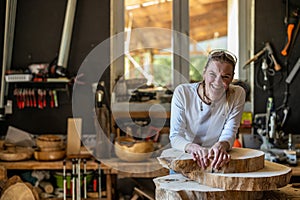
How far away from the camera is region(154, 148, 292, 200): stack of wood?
5.82 feet

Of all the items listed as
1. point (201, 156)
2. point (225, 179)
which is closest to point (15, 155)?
point (201, 156)

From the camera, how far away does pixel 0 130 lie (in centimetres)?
370

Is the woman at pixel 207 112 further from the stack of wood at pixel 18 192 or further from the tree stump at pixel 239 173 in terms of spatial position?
the stack of wood at pixel 18 192

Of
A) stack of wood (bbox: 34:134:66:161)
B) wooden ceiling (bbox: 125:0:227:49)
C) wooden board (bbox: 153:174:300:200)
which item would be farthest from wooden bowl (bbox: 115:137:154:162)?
wooden board (bbox: 153:174:300:200)

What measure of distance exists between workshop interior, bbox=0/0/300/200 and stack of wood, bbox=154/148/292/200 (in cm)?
138

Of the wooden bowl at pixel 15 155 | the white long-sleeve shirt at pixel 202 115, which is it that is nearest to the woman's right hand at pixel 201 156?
the white long-sleeve shirt at pixel 202 115

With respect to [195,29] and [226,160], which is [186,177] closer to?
[226,160]

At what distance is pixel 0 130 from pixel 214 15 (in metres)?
2.05

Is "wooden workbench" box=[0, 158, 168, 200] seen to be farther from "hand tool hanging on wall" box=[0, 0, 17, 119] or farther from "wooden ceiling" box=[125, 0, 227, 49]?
"wooden ceiling" box=[125, 0, 227, 49]

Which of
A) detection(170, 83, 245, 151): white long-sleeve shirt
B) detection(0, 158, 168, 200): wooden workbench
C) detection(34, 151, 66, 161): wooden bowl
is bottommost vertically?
detection(0, 158, 168, 200): wooden workbench

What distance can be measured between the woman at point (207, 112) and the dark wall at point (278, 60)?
5.19 feet

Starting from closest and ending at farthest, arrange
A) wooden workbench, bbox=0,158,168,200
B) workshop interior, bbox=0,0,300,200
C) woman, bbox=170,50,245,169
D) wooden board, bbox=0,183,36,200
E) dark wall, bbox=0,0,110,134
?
woman, bbox=170,50,245,169
wooden board, bbox=0,183,36,200
wooden workbench, bbox=0,158,168,200
workshop interior, bbox=0,0,300,200
dark wall, bbox=0,0,110,134

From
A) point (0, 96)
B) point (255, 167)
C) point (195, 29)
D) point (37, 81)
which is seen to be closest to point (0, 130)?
point (0, 96)

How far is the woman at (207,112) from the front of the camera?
6.71 feet
